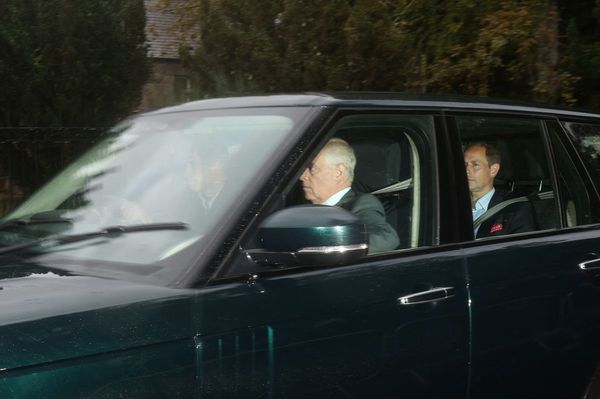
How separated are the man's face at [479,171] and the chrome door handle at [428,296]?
60cm

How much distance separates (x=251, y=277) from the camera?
2.53 metres

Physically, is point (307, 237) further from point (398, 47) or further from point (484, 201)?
point (398, 47)

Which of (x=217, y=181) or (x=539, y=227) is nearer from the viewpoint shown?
(x=217, y=181)

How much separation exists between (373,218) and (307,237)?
660 millimetres

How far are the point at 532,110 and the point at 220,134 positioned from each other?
150 cm

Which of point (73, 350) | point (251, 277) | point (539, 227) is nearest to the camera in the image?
point (73, 350)

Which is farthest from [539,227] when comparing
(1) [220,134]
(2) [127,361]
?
(2) [127,361]

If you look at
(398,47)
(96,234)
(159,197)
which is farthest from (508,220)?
(398,47)

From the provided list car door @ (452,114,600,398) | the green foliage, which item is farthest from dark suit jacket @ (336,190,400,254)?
the green foliage

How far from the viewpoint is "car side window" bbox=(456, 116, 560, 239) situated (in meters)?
3.50

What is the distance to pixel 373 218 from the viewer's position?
3.10m

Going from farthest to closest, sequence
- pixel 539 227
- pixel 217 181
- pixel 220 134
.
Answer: pixel 539 227
pixel 220 134
pixel 217 181

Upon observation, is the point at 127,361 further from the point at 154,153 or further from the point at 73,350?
the point at 154,153

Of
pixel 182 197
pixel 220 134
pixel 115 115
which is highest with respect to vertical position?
pixel 115 115
